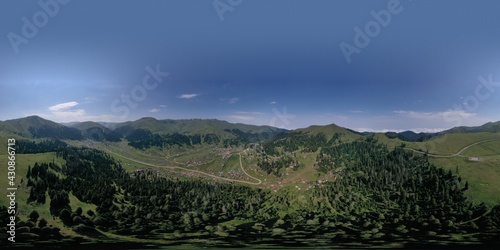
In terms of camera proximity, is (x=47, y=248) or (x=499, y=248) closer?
(x=47, y=248)

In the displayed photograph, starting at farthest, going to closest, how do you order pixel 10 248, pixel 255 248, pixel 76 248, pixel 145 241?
pixel 145 241
pixel 255 248
pixel 76 248
pixel 10 248

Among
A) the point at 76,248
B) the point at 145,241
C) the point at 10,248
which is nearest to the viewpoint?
the point at 10,248

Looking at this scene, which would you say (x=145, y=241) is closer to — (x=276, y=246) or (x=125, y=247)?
(x=125, y=247)

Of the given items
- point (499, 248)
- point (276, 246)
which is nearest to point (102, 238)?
point (276, 246)

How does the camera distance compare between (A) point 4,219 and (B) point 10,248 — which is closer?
(B) point 10,248

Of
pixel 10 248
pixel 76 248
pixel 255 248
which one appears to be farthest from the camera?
pixel 255 248

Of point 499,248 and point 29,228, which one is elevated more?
point 29,228

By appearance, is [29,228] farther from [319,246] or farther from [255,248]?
[319,246]

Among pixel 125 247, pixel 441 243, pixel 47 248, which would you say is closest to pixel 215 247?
pixel 125 247

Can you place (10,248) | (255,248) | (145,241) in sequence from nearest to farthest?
(10,248), (255,248), (145,241)
